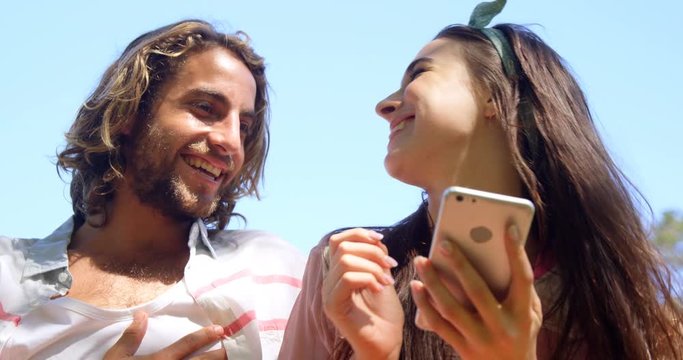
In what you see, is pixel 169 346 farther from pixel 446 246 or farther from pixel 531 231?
pixel 446 246

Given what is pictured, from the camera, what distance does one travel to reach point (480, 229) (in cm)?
175

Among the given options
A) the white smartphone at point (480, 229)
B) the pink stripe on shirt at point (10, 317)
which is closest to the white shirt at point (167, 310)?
the pink stripe on shirt at point (10, 317)

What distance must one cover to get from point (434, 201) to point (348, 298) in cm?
60

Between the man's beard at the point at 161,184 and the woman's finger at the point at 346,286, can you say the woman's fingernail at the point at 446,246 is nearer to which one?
the woman's finger at the point at 346,286

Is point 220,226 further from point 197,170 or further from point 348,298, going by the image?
point 348,298

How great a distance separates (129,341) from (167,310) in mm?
201

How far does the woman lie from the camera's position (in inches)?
89.5

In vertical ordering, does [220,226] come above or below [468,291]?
below

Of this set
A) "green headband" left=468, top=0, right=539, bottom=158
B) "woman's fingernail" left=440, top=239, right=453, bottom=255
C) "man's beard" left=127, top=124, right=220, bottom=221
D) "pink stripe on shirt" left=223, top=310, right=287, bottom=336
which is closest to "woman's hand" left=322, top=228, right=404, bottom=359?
"woman's fingernail" left=440, top=239, right=453, bottom=255

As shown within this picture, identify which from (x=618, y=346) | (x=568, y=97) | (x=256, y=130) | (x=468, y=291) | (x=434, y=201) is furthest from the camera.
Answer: (x=256, y=130)

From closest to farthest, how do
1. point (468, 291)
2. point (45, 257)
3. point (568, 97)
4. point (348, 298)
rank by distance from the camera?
point (468, 291) < point (348, 298) < point (568, 97) < point (45, 257)

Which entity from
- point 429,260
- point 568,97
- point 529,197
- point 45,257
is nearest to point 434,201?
point 529,197

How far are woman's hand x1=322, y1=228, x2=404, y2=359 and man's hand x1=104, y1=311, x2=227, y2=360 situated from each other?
1.00 metres

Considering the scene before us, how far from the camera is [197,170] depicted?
3.87m
